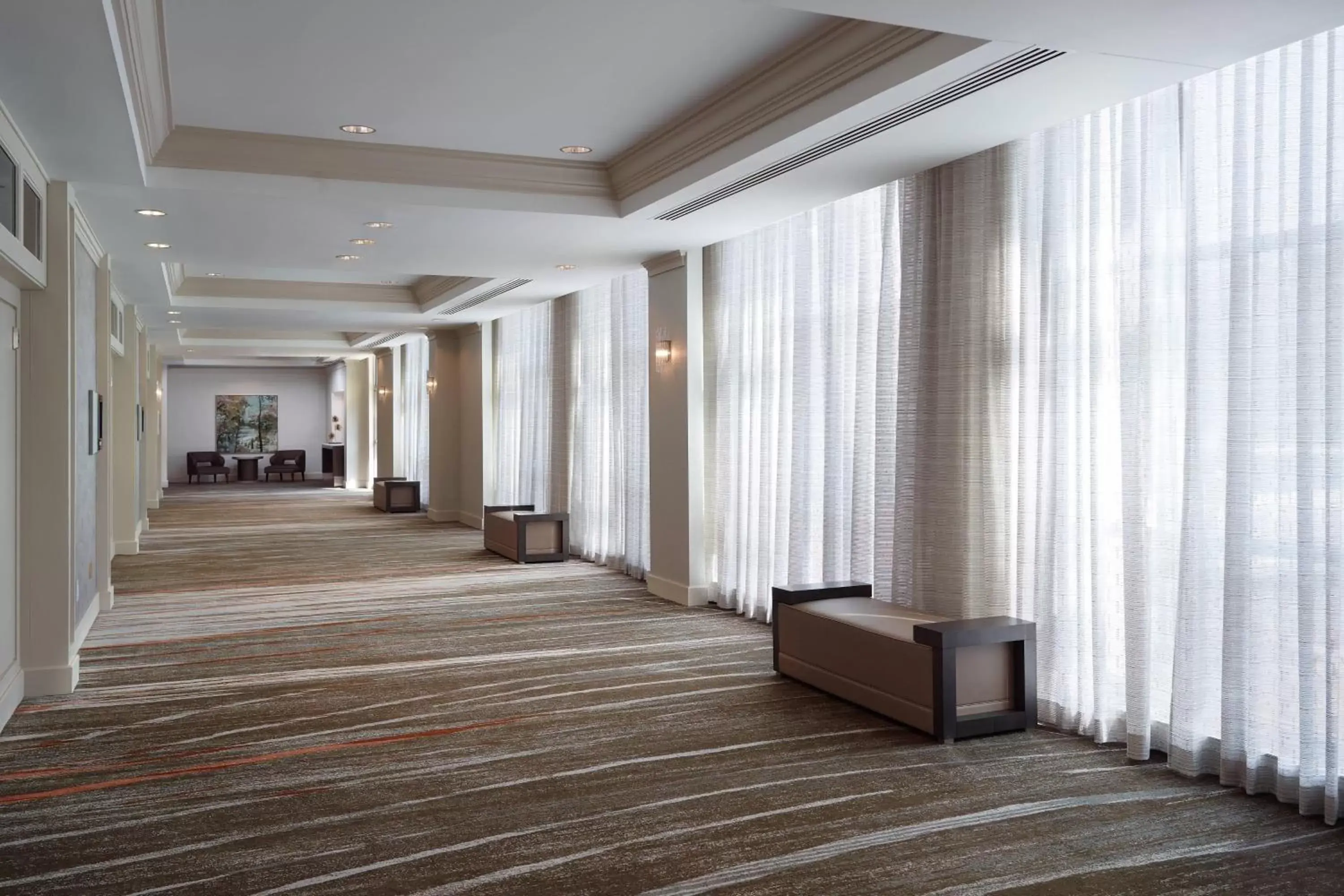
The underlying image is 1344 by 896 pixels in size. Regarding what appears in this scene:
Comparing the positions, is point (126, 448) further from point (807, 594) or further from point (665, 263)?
point (807, 594)

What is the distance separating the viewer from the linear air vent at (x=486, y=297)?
10.9m

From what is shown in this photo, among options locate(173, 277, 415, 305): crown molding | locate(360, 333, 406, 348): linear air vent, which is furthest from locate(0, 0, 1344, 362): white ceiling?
locate(360, 333, 406, 348): linear air vent

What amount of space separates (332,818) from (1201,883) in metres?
3.15

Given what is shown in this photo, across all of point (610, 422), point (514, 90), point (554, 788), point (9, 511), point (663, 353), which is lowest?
point (554, 788)

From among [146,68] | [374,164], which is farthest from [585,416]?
[146,68]

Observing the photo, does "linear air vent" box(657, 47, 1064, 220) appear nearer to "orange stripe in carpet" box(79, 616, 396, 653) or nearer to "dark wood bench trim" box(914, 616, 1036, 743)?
"dark wood bench trim" box(914, 616, 1036, 743)

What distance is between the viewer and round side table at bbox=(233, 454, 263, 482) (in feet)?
91.1

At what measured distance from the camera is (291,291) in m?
13.5

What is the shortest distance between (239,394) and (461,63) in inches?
998

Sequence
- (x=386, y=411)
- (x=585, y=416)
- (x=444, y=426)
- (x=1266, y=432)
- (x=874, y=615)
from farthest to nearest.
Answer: (x=386, y=411) → (x=444, y=426) → (x=585, y=416) → (x=874, y=615) → (x=1266, y=432)

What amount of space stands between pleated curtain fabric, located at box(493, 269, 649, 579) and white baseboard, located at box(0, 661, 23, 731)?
5.45 m

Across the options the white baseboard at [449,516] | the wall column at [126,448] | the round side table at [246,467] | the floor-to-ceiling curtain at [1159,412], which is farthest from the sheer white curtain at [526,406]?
the round side table at [246,467]

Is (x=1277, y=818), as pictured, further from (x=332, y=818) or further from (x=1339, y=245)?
(x=332, y=818)

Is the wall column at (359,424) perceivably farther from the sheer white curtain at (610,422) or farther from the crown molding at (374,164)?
the crown molding at (374,164)
